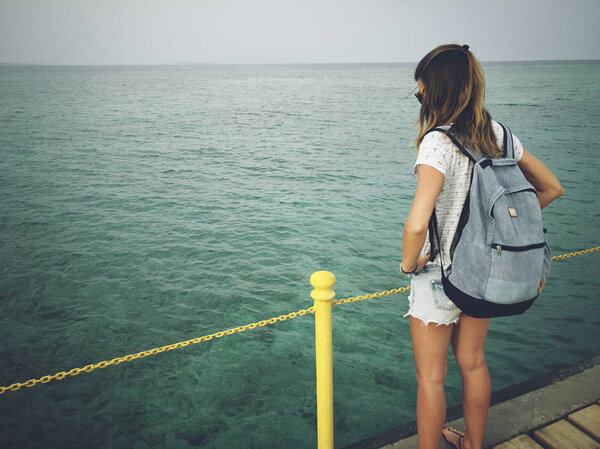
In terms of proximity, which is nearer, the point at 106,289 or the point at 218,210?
the point at 106,289

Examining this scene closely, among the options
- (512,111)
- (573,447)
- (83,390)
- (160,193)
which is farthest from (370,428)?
(512,111)

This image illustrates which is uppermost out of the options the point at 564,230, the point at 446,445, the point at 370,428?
the point at 446,445

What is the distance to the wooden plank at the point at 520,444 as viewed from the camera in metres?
2.64

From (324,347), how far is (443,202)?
3.72ft

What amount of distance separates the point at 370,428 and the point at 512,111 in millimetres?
33640

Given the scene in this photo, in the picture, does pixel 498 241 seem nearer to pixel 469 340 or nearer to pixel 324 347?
pixel 469 340

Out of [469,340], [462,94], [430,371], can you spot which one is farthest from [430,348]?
[462,94]

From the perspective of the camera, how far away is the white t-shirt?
5.65 feet

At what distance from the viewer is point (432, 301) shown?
1953mm

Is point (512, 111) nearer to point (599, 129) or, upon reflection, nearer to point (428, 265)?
point (599, 129)

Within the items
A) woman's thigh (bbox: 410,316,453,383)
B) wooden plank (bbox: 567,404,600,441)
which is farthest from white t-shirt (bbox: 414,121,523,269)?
wooden plank (bbox: 567,404,600,441)

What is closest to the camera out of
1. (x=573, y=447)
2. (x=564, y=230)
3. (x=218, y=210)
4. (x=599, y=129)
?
(x=573, y=447)

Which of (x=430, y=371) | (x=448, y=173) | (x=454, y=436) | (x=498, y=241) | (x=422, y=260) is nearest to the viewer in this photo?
(x=498, y=241)

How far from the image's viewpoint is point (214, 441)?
4090 millimetres
